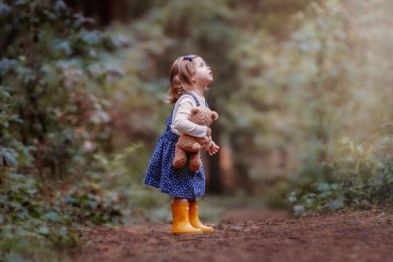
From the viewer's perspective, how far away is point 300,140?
21141mm

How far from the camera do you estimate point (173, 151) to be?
5723 mm

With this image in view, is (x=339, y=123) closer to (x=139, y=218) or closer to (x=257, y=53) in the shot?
(x=257, y=53)

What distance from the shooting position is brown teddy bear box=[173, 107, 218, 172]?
216 inches

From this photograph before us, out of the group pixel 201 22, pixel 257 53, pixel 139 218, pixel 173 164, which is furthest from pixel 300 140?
pixel 173 164

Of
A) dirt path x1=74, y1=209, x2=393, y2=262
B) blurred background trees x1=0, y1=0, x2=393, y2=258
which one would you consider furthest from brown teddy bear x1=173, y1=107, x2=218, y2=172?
blurred background trees x1=0, y1=0, x2=393, y2=258

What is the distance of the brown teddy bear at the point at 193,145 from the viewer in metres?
5.48

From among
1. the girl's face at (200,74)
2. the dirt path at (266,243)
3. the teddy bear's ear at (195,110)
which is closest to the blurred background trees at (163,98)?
the dirt path at (266,243)

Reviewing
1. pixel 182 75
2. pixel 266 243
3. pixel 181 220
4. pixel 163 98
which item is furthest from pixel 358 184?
pixel 163 98

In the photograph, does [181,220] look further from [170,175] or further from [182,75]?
[182,75]

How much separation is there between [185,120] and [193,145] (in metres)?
0.23

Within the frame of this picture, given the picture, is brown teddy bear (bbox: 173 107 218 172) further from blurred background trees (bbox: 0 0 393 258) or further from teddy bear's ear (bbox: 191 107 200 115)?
blurred background trees (bbox: 0 0 393 258)

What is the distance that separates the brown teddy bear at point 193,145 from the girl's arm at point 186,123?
5cm

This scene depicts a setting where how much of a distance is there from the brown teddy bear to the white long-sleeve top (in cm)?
5

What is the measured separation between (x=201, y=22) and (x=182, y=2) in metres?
1.13
